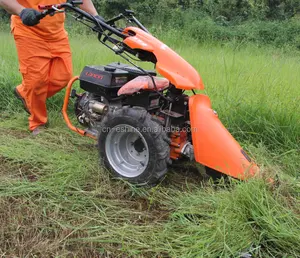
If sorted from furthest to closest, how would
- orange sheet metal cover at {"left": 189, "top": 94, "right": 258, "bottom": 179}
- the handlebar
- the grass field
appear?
the handlebar
orange sheet metal cover at {"left": 189, "top": 94, "right": 258, "bottom": 179}
the grass field

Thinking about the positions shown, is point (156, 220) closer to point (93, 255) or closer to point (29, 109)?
point (93, 255)

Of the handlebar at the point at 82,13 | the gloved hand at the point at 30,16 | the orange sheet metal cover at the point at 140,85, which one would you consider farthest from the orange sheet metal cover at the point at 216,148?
the gloved hand at the point at 30,16

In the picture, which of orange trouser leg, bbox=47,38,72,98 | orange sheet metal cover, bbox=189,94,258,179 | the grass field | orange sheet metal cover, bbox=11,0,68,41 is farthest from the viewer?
orange trouser leg, bbox=47,38,72,98

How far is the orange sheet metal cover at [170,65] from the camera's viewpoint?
2.45 metres

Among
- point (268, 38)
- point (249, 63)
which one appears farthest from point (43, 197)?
point (268, 38)

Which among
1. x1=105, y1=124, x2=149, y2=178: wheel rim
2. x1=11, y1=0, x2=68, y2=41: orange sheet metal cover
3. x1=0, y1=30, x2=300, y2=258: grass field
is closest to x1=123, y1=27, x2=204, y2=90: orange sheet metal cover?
x1=105, y1=124, x2=149, y2=178: wheel rim

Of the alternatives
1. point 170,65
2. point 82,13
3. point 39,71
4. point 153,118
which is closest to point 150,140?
point 153,118

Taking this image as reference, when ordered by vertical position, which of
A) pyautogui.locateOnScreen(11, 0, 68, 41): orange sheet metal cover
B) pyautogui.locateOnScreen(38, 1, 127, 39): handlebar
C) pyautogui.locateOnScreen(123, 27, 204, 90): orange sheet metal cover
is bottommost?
pyautogui.locateOnScreen(11, 0, 68, 41): orange sheet metal cover

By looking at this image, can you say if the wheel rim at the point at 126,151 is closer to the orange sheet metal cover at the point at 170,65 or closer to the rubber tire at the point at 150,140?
the rubber tire at the point at 150,140

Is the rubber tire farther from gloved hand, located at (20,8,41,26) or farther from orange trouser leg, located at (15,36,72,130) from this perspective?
orange trouser leg, located at (15,36,72,130)

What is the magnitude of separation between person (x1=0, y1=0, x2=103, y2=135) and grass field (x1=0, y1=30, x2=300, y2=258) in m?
0.34

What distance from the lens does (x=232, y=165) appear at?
2.30 metres

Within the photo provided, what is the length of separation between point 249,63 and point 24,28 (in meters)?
3.03

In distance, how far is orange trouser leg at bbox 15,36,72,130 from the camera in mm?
3361
